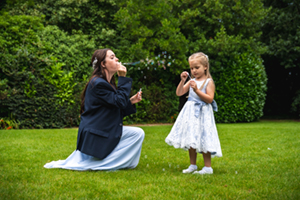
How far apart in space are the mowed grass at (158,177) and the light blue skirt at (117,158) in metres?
0.13

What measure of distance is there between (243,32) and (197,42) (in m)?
2.35

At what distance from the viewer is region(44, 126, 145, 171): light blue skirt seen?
3830mm

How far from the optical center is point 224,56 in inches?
498

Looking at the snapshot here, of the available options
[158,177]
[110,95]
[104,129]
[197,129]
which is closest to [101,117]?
[104,129]

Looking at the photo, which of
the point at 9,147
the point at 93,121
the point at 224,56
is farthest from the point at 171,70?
the point at 93,121

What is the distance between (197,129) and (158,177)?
0.79m

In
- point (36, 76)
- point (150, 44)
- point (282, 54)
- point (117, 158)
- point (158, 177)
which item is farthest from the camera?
point (282, 54)

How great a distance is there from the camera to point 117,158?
3.90 m

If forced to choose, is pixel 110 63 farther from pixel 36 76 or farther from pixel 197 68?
pixel 36 76

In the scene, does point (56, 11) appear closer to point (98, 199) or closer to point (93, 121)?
point (93, 121)

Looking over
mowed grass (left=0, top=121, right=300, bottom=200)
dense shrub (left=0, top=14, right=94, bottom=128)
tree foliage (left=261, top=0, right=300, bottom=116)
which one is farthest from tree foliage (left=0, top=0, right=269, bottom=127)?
mowed grass (left=0, top=121, right=300, bottom=200)

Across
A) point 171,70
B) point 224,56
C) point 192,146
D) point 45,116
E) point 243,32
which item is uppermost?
point 243,32

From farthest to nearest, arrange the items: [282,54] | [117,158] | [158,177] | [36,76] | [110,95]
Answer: [282,54] < [36,76] < [117,158] < [110,95] < [158,177]

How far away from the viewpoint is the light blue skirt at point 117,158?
3.83 metres
